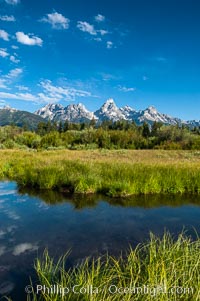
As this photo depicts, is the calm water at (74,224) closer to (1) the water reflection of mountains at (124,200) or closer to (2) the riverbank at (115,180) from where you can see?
(1) the water reflection of mountains at (124,200)

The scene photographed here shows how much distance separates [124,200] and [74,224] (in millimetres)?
3858

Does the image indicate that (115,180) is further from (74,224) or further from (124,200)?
(74,224)

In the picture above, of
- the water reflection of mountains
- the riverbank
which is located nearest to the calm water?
the water reflection of mountains

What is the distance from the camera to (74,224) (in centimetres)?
926

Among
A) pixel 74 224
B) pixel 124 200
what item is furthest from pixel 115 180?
pixel 74 224

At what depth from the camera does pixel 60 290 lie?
4.02m

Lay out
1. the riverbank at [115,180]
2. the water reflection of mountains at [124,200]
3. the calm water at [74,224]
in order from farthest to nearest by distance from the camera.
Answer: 1. the riverbank at [115,180]
2. the water reflection of mountains at [124,200]
3. the calm water at [74,224]

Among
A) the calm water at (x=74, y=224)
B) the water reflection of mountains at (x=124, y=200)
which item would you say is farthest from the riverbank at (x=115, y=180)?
the calm water at (x=74, y=224)

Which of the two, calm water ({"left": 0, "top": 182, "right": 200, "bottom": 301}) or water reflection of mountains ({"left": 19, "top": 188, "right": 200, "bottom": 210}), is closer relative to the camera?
calm water ({"left": 0, "top": 182, "right": 200, "bottom": 301})

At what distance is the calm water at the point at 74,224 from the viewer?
6.65 metres

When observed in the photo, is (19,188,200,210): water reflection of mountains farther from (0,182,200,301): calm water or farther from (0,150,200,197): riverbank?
(0,150,200,197): riverbank

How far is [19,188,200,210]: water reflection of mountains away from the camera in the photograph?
11.9 metres

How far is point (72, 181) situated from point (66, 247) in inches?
284

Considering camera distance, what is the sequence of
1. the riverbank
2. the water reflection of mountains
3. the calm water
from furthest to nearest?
the riverbank, the water reflection of mountains, the calm water
